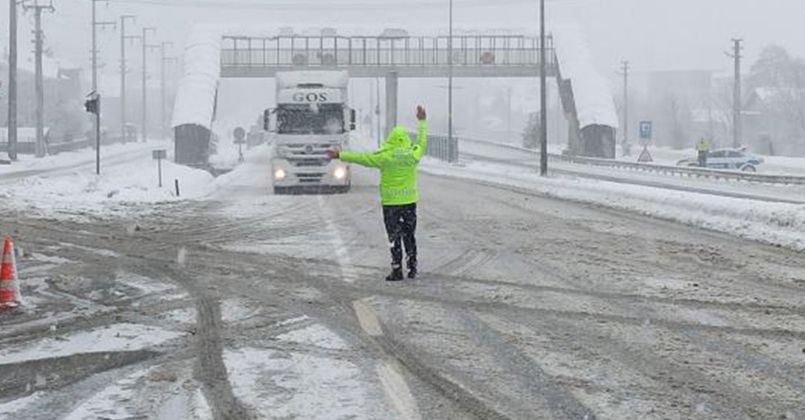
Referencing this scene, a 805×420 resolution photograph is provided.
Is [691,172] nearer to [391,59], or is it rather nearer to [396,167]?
[391,59]

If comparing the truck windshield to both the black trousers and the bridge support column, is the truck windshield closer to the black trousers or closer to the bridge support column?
the black trousers

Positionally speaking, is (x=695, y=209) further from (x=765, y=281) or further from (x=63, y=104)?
(x=63, y=104)

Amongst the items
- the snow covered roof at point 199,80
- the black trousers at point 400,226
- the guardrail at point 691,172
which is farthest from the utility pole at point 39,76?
the black trousers at point 400,226

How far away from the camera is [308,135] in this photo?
27.2m

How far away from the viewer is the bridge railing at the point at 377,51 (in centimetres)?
6438

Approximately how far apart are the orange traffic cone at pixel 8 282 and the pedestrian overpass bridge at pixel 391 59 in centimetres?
4723

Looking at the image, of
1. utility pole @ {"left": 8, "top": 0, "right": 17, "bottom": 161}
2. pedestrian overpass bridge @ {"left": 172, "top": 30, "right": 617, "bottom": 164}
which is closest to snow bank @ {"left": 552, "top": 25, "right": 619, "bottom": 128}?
pedestrian overpass bridge @ {"left": 172, "top": 30, "right": 617, "bottom": 164}

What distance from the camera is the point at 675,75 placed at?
154 meters

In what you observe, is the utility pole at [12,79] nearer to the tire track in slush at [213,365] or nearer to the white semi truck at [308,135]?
Answer: the white semi truck at [308,135]

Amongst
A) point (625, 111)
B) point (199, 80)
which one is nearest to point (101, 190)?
point (199, 80)

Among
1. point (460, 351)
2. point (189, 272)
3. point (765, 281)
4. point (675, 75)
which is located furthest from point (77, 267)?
point (675, 75)

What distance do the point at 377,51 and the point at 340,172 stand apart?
39.4 metres

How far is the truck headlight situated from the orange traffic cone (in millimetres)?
18185

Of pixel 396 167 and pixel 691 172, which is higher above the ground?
pixel 396 167
